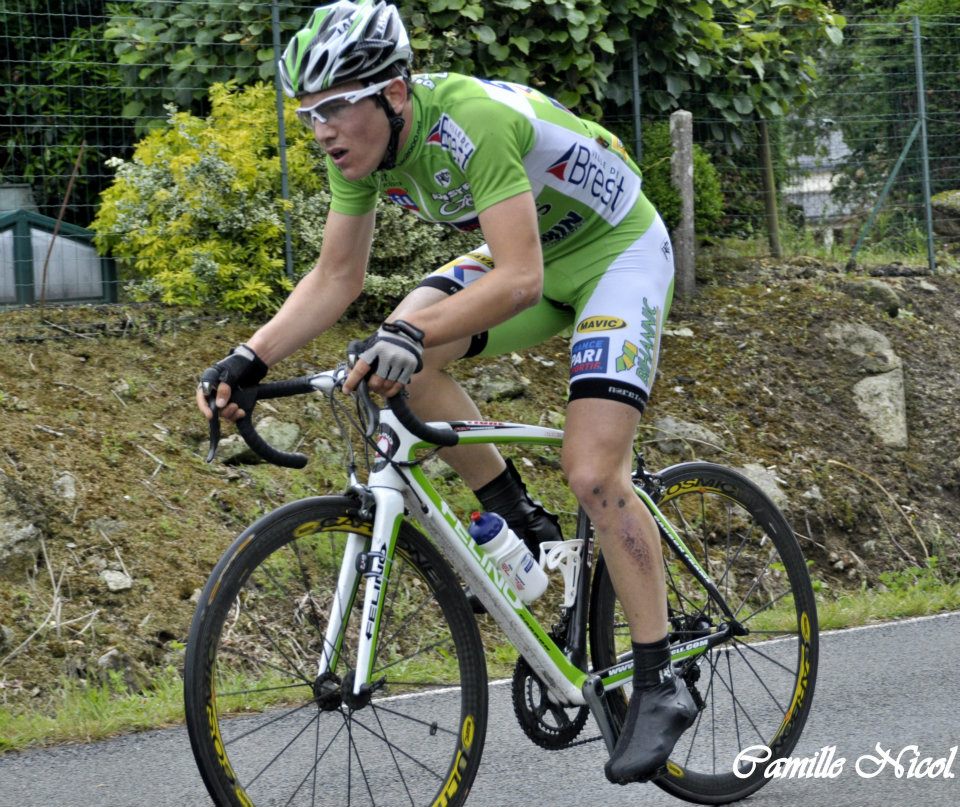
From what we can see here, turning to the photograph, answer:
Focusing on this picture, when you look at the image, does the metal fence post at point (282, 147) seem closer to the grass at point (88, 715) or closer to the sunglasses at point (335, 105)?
the grass at point (88, 715)

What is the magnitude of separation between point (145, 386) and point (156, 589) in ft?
6.26

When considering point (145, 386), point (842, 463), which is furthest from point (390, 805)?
point (842, 463)

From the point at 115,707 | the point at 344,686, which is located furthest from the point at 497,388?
the point at 344,686

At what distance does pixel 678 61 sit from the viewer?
10.7 metres

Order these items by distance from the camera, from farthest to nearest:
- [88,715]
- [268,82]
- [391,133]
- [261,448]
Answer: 1. [268,82]
2. [88,715]
3. [391,133]
4. [261,448]

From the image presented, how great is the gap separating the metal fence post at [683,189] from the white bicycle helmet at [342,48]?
7090 mm

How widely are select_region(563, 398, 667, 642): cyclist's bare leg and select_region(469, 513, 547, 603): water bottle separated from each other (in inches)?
8.5

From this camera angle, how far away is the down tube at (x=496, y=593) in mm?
3643

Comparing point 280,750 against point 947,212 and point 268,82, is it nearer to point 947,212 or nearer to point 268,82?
point 268,82

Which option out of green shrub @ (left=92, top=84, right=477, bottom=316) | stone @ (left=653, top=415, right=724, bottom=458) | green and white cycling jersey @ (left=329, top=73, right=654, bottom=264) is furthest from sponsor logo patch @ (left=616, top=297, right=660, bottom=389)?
green shrub @ (left=92, top=84, right=477, bottom=316)

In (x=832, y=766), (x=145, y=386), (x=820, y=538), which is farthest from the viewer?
(x=820, y=538)

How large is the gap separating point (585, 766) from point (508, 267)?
1872 millimetres

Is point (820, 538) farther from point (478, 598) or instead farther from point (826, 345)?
point (478, 598)

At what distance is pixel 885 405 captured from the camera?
9633mm
